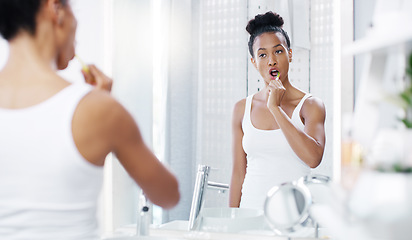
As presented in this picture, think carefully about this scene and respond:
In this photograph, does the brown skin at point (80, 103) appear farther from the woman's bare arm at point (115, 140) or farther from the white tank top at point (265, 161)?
the white tank top at point (265, 161)

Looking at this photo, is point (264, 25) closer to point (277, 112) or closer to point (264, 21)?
point (264, 21)

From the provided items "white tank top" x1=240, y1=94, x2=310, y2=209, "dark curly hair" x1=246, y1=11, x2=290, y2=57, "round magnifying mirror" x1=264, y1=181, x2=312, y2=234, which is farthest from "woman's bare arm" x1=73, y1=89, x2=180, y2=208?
"dark curly hair" x1=246, y1=11, x2=290, y2=57

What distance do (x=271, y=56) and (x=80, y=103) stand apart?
2.31ft

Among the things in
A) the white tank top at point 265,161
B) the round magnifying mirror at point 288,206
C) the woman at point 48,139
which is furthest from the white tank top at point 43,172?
the white tank top at point 265,161

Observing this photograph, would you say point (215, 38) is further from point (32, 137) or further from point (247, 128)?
point (32, 137)

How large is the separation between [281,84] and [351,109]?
201mm

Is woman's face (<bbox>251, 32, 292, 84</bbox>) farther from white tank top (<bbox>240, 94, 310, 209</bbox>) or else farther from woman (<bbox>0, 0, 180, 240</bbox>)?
woman (<bbox>0, 0, 180, 240</bbox>)

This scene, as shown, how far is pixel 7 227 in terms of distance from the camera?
0.73 meters

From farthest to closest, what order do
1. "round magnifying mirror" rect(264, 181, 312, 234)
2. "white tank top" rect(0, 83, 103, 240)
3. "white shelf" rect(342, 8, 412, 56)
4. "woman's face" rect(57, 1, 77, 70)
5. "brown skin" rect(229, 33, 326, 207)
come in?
"brown skin" rect(229, 33, 326, 207), "round magnifying mirror" rect(264, 181, 312, 234), "woman's face" rect(57, 1, 77, 70), "white tank top" rect(0, 83, 103, 240), "white shelf" rect(342, 8, 412, 56)

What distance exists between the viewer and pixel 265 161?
1245mm

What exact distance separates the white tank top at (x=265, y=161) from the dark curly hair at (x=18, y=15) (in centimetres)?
70

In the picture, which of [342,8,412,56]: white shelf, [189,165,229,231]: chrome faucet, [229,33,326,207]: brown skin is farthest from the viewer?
[189,165,229,231]: chrome faucet

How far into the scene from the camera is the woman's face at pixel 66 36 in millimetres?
801

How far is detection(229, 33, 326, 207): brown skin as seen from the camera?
3.93 feet
